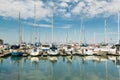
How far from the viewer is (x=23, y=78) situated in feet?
89.2

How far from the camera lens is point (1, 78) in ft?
86.7

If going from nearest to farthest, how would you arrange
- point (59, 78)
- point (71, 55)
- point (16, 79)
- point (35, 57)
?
point (16, 79) → point (59, 78) → point (35, 57) → point (71, 55)

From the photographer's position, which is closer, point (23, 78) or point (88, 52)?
point (23, 78)

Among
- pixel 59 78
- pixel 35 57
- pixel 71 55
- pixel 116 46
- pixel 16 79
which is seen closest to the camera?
pixel 16 79

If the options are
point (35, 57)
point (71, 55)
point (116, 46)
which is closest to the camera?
point (35, 57)

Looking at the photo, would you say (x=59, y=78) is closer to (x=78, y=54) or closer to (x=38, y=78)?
(x=38, y=78)

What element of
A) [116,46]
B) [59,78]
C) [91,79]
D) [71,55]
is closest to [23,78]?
[59,78]

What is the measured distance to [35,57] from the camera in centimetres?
5547

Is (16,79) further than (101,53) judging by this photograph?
No

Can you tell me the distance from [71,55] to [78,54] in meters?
2.97

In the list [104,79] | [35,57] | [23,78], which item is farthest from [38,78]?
[35,57]

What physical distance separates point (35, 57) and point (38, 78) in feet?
92.1

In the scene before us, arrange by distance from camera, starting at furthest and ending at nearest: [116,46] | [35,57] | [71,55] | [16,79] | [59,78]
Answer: [116,46]
[71,55]
[35,57]
[59,78]
[16,79]

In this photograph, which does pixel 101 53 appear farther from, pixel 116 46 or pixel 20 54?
pixel 20 54
